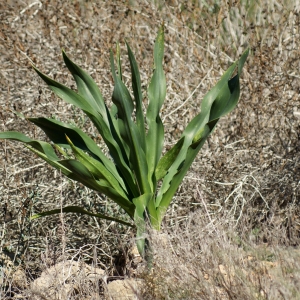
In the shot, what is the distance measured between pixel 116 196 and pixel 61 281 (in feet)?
2.17

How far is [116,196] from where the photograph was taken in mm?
4004

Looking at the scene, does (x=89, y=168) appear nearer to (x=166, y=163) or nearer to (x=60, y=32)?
(x=166, y=163)

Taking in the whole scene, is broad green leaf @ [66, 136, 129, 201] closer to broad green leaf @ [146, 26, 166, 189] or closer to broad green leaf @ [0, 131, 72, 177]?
broad green leaf @ [0, 131, 72, 177]

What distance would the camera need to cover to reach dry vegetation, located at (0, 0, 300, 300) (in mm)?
5094

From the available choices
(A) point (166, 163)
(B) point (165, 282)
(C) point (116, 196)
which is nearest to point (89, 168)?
(C) point (116, 196)

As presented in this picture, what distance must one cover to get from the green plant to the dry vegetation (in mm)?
638

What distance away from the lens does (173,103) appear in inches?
214

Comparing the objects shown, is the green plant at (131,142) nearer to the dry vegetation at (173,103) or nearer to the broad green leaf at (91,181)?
the broad green leaf at (91,181)

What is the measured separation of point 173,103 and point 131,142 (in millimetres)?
1490

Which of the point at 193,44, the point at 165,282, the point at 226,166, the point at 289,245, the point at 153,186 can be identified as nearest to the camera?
the point at 165,282

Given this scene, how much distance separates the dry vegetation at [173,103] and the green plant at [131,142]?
64 cm

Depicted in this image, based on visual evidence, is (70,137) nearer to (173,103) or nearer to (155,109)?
(155,109)

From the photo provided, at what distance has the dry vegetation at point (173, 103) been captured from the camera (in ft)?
16.7

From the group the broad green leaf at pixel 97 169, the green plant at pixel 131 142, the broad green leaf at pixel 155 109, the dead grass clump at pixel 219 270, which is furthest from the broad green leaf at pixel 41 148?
the dead grass clump at pixel 219 270
